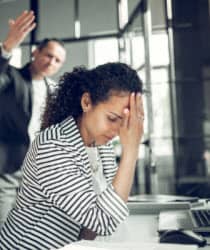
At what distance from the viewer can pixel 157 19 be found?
3.13 metres

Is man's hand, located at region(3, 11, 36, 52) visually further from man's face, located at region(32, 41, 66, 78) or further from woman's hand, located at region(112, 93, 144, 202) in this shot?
woman's hand, located at region(112, 93, 144, 202)

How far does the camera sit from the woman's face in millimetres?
1140

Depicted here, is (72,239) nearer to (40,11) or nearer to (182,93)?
(182,93)

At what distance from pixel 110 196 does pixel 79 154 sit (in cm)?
15

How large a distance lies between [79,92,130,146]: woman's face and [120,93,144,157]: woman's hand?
0.02 m

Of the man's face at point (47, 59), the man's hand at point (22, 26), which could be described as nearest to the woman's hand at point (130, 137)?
the man's hand at point (22, 26)

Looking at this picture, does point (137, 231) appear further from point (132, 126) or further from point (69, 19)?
point (69, 19)

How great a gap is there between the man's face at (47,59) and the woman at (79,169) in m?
1.09

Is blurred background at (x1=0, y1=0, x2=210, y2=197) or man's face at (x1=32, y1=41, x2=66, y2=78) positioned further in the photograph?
blurred background at (x1=0, y1=0, x2=210, y2=197)

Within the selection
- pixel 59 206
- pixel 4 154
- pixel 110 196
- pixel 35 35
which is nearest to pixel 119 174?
pixel 110 196

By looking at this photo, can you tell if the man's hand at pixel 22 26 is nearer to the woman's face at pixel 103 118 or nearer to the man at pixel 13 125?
the man at pixel 13 125

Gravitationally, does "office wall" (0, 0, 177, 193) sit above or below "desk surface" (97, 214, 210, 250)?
above

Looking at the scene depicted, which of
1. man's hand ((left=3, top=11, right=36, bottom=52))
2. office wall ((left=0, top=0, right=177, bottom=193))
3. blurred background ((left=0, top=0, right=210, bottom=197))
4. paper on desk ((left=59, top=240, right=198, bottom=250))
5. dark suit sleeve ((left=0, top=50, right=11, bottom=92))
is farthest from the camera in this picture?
office wall ((left=0, top=0, right=177, bottom=193))

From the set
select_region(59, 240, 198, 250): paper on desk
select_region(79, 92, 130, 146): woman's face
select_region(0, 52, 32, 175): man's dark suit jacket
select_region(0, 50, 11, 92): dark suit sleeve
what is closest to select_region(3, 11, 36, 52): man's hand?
select_region(0, 50, 11, 92): dark suit sleeve
